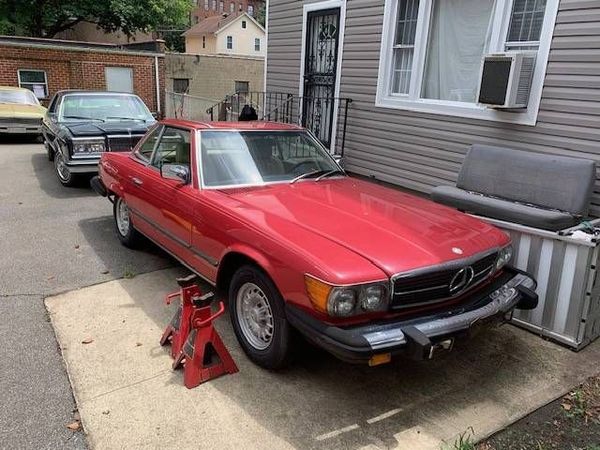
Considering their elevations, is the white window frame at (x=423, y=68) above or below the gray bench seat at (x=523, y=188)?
above

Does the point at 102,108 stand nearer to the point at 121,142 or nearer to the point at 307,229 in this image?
the point at 121,142

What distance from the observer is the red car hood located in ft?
9.52

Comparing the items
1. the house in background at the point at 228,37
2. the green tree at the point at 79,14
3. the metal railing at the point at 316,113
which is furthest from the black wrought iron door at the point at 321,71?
the house in background at the point at 228,37

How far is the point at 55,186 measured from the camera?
8.69 meters

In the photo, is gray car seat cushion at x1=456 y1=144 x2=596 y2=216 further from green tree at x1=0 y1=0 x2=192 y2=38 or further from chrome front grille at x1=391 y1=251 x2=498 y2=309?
green tree at x1=0 y1=0 x2=192 y2=38

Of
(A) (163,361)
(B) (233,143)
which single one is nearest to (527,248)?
(B) (233,143)

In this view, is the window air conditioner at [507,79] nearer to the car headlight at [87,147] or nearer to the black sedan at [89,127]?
the black sedan at [89,127]

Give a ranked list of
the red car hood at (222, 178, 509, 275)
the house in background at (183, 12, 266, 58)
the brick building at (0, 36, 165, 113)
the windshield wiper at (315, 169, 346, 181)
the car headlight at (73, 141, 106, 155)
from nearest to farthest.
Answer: the red car hood at (222, 178, 509, 275) < the windshield wiper at (315, 169, 346, 181) < the car headlight at (73, 141, 106, 155) < the brick building at (0, 36, 165, 113) < the house in background at (183, 12, 266, 58)

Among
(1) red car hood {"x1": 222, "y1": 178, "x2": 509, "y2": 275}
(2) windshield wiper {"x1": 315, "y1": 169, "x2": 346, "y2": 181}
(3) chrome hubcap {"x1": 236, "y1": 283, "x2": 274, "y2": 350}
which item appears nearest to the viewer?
(1) red car hood {"x1": 222, "y1": 178, "x2": 509, "y2": 275}

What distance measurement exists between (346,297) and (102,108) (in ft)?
27.2

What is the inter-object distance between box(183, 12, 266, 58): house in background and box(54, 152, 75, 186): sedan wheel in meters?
49.3

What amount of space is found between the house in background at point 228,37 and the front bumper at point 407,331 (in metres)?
56.1

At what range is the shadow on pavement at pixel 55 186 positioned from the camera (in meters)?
8.13

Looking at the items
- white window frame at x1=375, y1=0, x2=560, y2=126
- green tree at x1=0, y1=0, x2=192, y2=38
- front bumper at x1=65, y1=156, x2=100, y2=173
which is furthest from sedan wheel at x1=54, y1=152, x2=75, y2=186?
green tree at x1=0, y1=0, x2=192, y2=38
